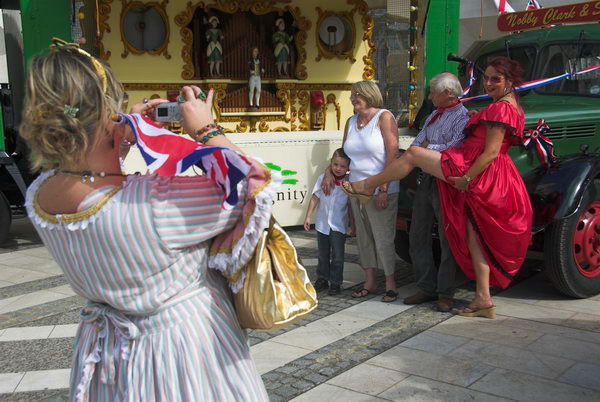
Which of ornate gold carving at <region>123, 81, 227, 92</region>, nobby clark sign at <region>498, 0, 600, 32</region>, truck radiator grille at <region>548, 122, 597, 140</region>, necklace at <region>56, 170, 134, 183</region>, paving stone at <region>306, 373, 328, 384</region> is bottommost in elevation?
paving stone at <region>306, 373, 328, 384</region>

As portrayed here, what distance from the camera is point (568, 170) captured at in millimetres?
4887

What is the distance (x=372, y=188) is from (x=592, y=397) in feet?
7.22

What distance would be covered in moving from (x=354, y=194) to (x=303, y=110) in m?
6.92

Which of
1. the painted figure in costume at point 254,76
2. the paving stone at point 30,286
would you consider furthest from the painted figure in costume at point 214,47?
the paving stone at point 30,286

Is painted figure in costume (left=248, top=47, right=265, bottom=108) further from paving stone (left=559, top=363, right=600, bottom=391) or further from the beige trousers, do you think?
paving stone (left=559, top=363, right=600, bottom=391)

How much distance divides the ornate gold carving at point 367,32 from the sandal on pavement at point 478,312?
778 centimetres

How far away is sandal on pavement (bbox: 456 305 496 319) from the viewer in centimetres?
466

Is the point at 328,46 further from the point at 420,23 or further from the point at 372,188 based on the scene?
the point at 372,188

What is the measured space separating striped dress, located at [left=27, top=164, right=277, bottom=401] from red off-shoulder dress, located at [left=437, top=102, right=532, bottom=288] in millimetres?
3053

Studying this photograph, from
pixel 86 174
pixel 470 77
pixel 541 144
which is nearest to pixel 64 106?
pixel 86 174

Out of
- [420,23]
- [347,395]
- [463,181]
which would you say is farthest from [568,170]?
[420,23]

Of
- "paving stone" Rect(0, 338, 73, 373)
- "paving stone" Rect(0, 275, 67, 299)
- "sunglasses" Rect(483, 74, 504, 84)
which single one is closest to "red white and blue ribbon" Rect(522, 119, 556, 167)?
"sunglasses" Rect(483, 74, 504, 84)

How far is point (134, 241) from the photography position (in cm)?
168

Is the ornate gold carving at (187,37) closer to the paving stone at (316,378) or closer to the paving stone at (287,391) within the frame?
the paving stone at (316,378)
